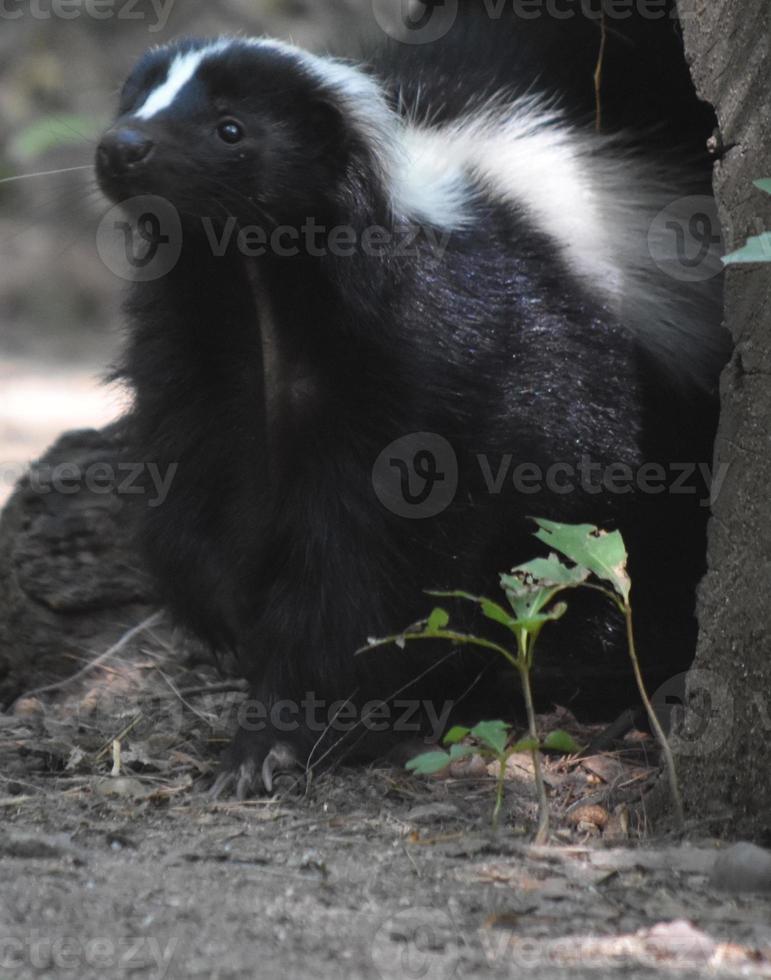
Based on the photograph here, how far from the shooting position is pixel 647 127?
556cm

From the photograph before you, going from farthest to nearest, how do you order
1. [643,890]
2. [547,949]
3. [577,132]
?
[577,132], [643,890], [547,949]

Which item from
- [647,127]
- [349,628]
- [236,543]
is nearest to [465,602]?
[349,628]

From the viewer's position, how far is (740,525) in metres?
3.82

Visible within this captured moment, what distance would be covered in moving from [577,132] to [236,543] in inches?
75.6

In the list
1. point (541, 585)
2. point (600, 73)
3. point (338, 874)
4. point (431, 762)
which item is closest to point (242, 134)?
point (541, 585)

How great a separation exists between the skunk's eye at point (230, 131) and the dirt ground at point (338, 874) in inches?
70.2

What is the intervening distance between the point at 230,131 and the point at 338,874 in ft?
6.72

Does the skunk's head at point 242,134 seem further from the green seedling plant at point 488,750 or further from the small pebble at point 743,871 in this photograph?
the small pebble at point 743,871

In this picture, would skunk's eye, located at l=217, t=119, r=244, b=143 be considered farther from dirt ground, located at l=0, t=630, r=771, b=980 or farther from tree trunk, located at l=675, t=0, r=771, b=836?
dirt ground, located at l=0, t=630, r=771, b=980

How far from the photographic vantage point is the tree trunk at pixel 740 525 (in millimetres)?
3709

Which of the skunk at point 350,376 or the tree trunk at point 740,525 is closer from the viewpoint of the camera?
the tree trunk at point 740,525

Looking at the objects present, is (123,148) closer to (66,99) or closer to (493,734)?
(493,734)

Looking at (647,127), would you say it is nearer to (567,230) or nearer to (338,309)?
(567,230)

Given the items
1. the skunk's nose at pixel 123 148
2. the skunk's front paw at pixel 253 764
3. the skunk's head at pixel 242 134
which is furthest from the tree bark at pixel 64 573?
the skunk's nose at pixel 123 148
